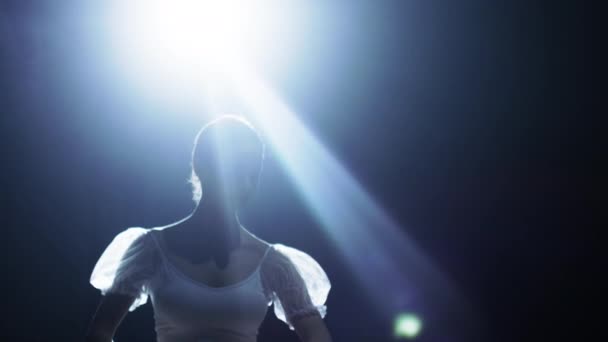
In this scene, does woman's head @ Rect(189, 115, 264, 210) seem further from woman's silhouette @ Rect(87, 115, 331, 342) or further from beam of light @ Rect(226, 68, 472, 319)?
beam of light @ Rect(226, 68, 472, 319)

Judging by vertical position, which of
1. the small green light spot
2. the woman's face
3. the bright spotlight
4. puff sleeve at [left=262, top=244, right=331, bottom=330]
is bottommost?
the small green light spot

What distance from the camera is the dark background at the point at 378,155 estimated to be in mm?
2154

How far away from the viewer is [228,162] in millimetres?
814

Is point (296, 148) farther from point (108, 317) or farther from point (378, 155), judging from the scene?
point (108, 317)

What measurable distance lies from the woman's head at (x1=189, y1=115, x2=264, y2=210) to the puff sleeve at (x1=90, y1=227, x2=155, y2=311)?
0.11 meters

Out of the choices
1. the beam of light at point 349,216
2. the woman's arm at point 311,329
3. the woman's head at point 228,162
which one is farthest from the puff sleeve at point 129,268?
the beam of light at point 349,216

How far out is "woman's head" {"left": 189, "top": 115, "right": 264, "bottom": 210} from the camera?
812 mm

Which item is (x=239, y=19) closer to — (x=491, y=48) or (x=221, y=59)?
(x=221, y=59)

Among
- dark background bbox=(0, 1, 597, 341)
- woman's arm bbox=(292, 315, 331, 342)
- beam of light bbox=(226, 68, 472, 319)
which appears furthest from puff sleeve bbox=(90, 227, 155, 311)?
beam of light bbox=(226, 68, 472, 319)

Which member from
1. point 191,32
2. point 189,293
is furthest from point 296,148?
point 189,293

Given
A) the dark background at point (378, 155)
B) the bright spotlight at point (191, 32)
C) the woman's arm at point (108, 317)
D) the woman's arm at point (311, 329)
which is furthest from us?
the bright spotlight at point (191, 32)

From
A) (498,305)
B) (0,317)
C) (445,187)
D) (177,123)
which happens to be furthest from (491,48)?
(0,317)

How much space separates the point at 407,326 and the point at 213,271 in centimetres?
164

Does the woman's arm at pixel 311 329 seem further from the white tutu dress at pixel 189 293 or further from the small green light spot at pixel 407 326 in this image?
the small green light spot at pixel 407 326
